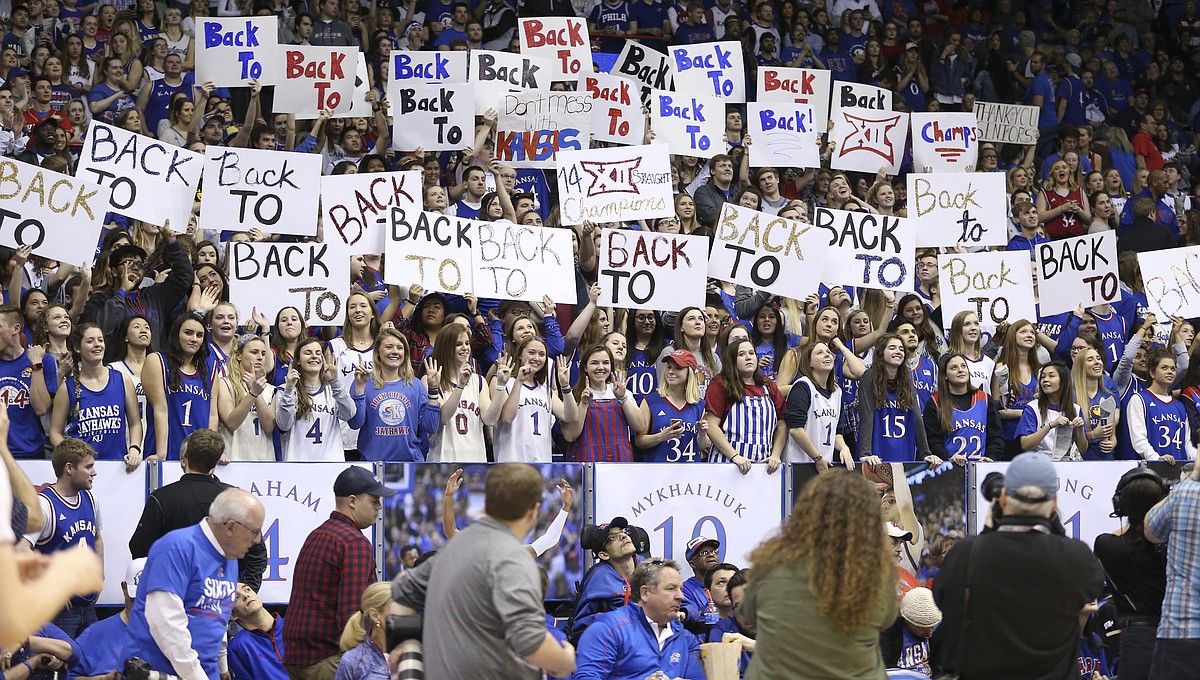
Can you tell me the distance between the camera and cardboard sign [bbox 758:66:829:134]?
50.4 feet

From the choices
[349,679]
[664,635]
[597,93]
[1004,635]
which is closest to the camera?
[1004,635]

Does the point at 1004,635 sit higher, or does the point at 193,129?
the point at 193,129

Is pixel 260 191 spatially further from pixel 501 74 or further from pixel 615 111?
pixel 615 111

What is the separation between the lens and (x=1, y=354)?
366 inches

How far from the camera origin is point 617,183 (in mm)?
12664

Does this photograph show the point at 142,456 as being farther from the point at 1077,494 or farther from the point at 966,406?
the point at 1077,494

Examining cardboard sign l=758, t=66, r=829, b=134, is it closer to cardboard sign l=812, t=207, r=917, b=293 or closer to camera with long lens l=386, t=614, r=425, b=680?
cardboard sign l=812, t=207, r=917, b=293

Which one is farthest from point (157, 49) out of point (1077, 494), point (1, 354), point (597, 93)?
point (1077, 494)

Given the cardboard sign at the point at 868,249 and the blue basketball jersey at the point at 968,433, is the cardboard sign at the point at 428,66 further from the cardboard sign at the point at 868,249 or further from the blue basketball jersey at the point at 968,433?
the blue basketball jersey at the point at 968,433

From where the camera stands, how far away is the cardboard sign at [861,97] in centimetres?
1576

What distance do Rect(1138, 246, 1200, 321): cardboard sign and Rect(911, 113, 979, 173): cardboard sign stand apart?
10.3 feet

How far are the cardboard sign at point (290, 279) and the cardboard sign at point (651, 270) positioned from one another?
6.46 feet

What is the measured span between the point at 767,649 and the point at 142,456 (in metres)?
5.56

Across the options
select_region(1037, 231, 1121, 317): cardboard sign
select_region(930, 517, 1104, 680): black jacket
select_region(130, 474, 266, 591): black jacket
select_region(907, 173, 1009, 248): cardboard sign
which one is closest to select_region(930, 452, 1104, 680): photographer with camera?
select_region(930, 517, 1104, 680): black jacket
